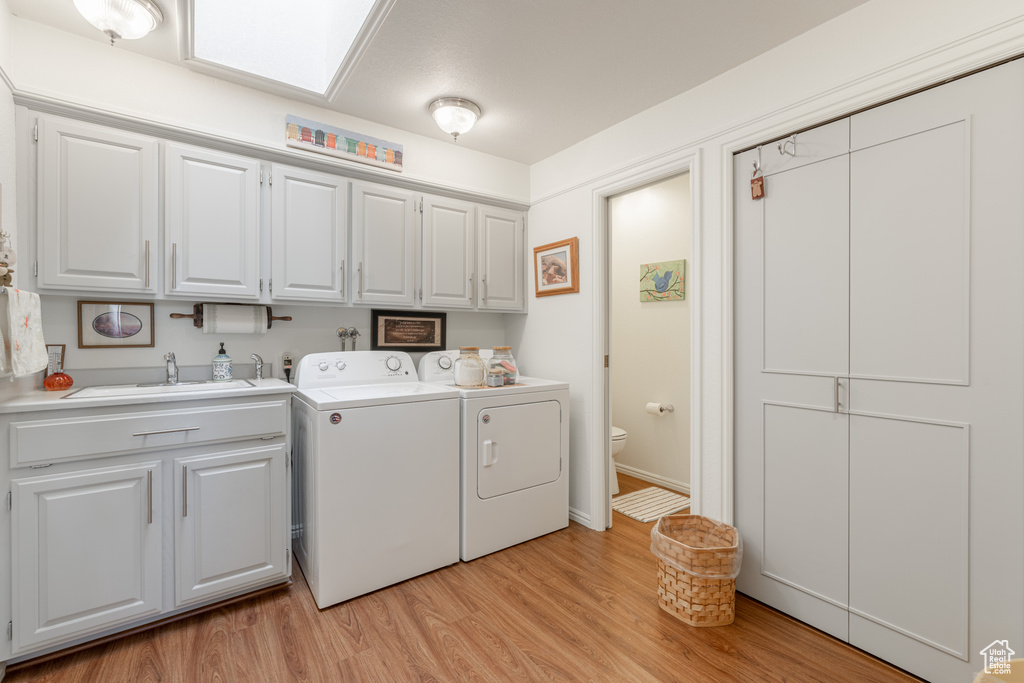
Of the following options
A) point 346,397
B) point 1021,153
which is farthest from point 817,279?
point 346,397

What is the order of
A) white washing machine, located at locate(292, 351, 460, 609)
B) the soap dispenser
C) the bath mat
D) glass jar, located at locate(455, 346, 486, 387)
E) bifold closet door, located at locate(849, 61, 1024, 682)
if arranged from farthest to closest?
the bath mat → glass jar, located at locate(455, 346, 486, 387) → the soap dispenser → white washing machine, located at locate(292, 351, 460, 609) → bifold closet door, located at locate(849, 61, 1024, 682)

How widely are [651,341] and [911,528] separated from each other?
2287mm

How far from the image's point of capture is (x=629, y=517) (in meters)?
3.05

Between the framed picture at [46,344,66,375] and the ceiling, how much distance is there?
1351 mm

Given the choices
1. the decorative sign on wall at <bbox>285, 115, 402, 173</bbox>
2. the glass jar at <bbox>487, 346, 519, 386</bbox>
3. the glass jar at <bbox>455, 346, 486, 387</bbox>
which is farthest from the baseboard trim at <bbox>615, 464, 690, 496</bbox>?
the decorative sign on wall at <bbox>285, 115, 402, 173</bbox>

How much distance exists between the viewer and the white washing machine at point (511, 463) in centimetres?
247

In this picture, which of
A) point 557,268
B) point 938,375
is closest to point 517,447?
point 557,268

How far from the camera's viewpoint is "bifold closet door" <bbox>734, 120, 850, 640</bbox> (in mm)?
1816

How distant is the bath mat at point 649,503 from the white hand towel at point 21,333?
10.00 ft

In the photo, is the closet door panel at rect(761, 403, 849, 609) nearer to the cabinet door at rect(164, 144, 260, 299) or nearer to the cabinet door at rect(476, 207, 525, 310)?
the cabinet door at rect(476, 207, 525, 310)

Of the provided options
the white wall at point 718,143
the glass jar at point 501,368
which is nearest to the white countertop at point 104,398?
the glass jar at point 501,368

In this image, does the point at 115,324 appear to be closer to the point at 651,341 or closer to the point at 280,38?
the point at 280,38

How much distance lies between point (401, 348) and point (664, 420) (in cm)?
214

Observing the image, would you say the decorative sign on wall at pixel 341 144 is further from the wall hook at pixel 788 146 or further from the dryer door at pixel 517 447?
the wall hook at pixel 788 146
